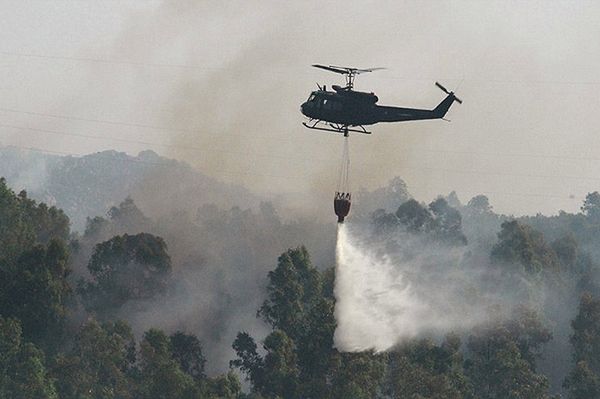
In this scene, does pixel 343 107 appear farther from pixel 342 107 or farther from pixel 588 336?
pixel 588 336

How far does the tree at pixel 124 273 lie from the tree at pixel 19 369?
111 ft

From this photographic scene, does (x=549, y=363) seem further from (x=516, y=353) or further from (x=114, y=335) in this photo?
(x=114, y=335)

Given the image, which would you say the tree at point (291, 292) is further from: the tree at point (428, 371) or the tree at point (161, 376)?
the tree at point (161, 376)

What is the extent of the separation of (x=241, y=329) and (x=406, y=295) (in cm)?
2296

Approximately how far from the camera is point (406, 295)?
15650 centimetres

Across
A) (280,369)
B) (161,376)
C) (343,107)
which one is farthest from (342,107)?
(280,369)

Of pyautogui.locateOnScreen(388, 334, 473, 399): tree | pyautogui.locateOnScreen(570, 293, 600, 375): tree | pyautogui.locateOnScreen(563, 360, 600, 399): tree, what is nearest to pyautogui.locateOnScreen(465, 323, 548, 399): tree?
pyautogui.locateOnScreen(388, 334, 473, 399): tree

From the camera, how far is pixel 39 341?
135500 millimetres

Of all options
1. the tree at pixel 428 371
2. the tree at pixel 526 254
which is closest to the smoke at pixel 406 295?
the tree at pixel 428 371

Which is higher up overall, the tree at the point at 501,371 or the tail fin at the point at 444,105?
the tail fin at the point at 444,105

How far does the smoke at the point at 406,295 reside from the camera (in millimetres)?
132625

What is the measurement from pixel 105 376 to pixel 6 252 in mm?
31380

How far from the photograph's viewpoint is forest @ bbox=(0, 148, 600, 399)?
399 feet

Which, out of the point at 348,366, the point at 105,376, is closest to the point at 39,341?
the point at 105,376
